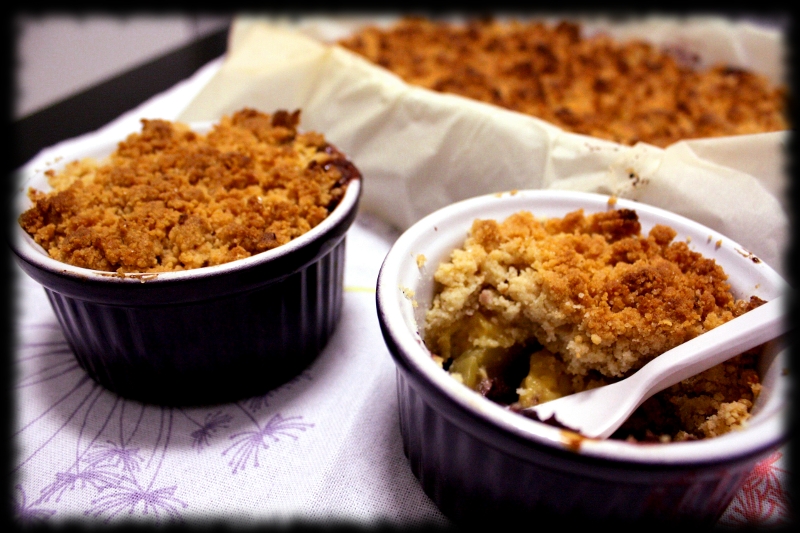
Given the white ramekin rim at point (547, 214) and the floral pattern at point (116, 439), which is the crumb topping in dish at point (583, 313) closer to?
the white ramekin rim at point (547, 214)

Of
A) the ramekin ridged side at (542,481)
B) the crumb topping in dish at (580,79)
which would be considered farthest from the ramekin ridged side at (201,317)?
the crumb topping in dish at (580,79)

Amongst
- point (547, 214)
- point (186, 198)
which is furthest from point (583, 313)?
point (186, 198)

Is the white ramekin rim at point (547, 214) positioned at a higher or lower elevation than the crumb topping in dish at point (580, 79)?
lower

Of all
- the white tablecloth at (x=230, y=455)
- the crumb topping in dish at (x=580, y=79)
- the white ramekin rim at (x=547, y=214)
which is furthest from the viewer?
the crumb topping in dish at (x=580, y=79)

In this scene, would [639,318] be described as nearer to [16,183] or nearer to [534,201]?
[534,201]

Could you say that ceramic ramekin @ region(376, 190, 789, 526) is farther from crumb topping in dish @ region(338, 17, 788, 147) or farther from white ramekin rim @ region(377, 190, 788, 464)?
crumb topping in dish @ region(338, 17, 788, 147)

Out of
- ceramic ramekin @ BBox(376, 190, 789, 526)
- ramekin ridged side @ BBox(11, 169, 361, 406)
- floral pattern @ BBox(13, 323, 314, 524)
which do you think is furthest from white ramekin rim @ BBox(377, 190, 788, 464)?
floral pattern @ BBox(13, 323, 314, 524)

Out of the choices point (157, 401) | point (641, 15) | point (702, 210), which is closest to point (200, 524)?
point (157, 401)
